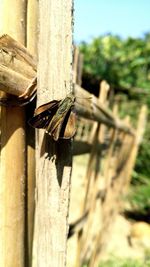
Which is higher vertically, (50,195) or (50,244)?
(50,195)

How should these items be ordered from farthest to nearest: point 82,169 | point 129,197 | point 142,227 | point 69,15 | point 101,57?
point 101,57 → point 82,169 → point 129,197 → point 142,227 → point 69,15

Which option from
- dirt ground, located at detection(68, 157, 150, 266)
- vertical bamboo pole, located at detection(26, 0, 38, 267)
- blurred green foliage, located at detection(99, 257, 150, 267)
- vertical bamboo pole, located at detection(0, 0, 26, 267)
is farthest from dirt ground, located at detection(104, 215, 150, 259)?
vertical bamboo pole, located at detection(0, 0, 26, 267)

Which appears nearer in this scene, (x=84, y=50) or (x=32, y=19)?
(x=32, y=19)

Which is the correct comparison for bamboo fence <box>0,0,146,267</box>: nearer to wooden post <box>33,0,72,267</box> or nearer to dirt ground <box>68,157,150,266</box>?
wooden post <box>33,0,72,267</box>

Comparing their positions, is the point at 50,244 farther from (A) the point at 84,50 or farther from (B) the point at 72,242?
(A) the point at 84,50

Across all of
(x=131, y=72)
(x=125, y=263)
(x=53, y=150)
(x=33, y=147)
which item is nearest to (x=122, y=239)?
(x=125, y=263)

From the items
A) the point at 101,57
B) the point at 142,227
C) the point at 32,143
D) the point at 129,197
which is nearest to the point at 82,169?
the point at 129,197

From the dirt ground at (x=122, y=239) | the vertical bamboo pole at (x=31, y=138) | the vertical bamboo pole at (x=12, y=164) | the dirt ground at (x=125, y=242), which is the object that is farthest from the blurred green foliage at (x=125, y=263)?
the vertical bamboo pole at (x=12, y=164)
